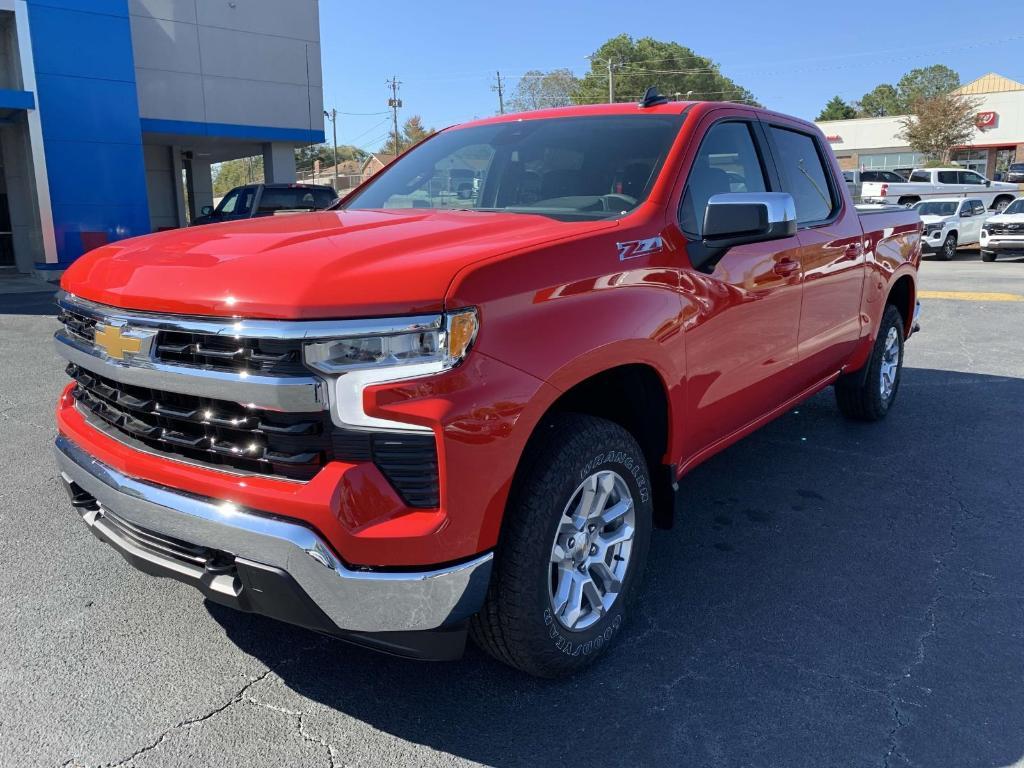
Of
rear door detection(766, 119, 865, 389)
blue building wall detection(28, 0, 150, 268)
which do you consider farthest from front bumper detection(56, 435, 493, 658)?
blue building wall detection(28, 0, 150, 268)

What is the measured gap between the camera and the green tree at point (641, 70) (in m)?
70.9

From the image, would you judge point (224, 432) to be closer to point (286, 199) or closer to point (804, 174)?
point (804, 174)

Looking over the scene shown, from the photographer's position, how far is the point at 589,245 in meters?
2.66

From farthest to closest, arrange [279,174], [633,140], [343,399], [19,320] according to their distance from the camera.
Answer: [279,174]
[19,320]
[633,140]
[343,399]

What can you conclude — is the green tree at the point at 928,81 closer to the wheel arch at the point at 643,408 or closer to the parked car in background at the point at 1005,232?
the parked car in background at the point at 1005,232

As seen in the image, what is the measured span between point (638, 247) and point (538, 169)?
0.97 m

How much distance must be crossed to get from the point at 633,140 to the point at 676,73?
75695mm

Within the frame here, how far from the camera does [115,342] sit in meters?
2.50

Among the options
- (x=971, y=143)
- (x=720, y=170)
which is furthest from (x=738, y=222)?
(x=971, y=143)

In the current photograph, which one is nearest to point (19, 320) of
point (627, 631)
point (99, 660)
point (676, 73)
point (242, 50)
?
point (99, 660)

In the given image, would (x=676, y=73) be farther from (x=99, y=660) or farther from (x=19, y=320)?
(x=99, y=660)

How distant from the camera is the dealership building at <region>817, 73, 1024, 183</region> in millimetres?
51656

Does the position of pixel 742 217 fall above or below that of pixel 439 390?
above

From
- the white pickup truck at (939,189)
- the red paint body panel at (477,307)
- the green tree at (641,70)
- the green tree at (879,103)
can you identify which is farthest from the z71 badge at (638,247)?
the green tree at (879,103)
